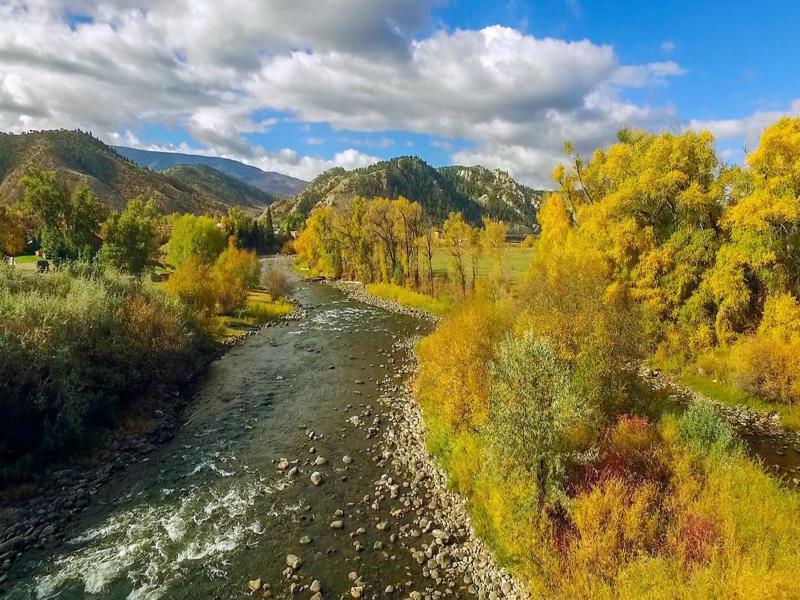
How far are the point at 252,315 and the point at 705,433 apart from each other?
48.7m

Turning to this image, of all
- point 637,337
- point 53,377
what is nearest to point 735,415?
point 637,337

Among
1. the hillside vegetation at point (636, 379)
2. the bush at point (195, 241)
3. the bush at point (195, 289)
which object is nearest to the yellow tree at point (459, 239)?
the hillside vegetation at point (636, 379)

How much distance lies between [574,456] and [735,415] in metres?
17.6

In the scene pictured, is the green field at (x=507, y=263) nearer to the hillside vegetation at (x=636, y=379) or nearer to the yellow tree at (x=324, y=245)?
the yellow tree at (x=324, y=245)

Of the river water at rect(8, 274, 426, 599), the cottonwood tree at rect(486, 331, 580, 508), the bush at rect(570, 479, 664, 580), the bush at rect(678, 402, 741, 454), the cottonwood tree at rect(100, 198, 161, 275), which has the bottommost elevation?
the river water at rect(8, 274, 426, 599)

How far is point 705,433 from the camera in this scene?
61.9ft

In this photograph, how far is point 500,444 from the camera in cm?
1534

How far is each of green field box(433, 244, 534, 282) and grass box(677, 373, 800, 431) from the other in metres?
34.6

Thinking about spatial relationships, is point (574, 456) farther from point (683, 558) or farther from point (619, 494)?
point (683, 558)

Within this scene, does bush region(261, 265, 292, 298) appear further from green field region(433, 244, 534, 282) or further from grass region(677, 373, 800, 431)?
grass region(677, 373, 800, 431)

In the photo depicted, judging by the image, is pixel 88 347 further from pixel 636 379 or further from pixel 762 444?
pixel 762 444

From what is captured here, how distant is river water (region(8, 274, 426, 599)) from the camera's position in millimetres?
14586

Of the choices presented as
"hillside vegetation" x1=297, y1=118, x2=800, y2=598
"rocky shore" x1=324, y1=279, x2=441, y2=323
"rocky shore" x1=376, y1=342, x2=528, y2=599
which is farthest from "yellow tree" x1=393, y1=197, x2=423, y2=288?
"rocky shore" x1=376, y1=342, x2=528, y2=599

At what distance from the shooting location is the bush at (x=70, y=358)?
20.5 metres
